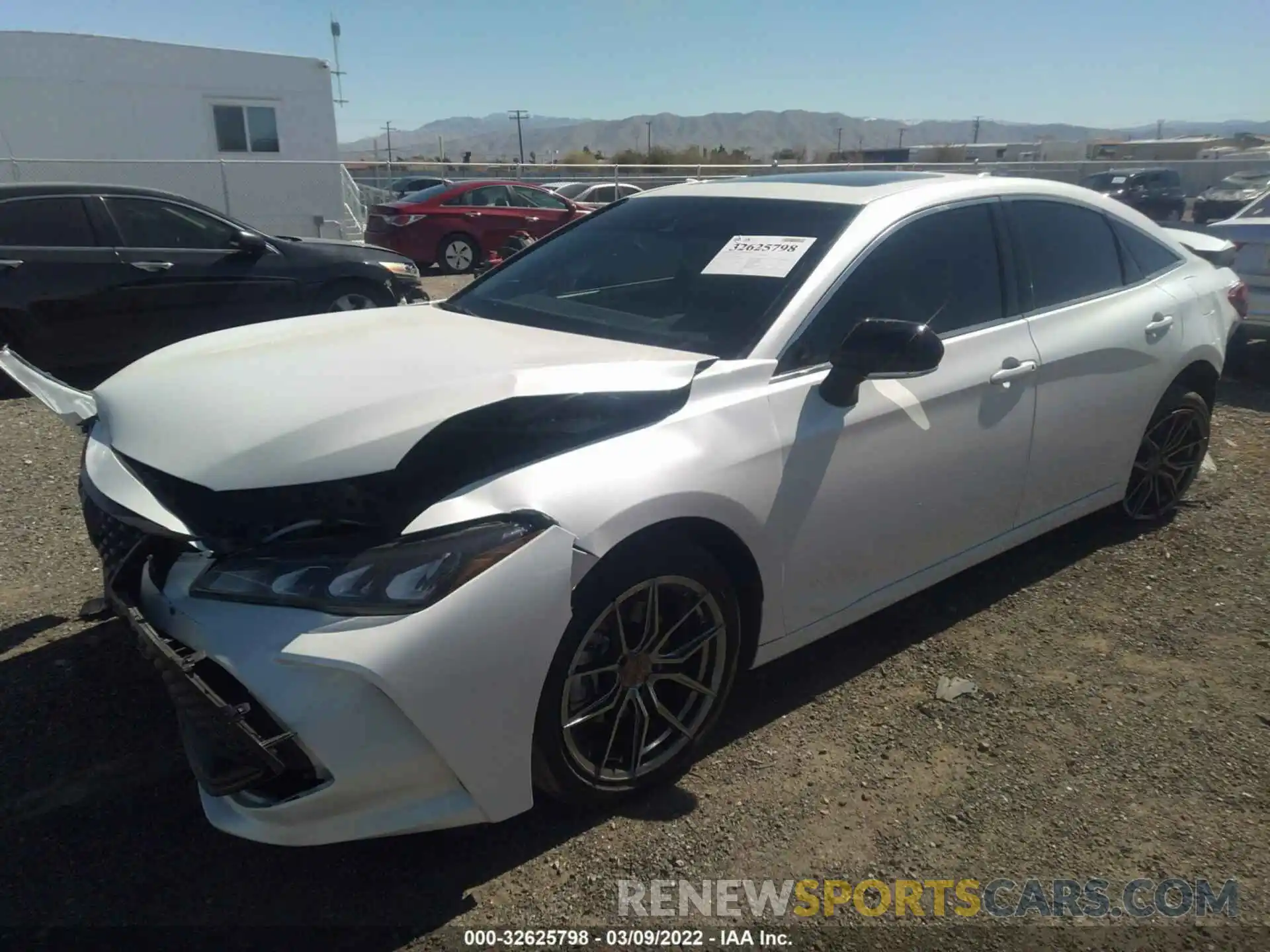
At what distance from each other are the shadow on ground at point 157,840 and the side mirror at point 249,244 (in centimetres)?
520

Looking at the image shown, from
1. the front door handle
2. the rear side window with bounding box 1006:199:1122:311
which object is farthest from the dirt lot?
the rear side window with bounding box 1006:199:1122:311

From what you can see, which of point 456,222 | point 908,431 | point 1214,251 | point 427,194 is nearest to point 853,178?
point 908,431

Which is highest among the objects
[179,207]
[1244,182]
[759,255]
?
[1244,182]

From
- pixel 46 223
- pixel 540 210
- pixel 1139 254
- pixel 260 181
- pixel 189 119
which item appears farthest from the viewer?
pixel 189 119

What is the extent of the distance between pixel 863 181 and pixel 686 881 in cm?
268

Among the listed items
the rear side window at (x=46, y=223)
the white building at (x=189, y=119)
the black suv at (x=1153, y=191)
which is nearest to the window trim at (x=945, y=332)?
the rear side window at (x=46, y=223)

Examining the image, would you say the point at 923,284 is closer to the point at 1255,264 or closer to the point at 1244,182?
the point at 1255,264

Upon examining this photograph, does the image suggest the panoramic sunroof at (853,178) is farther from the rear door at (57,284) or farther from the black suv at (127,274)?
the rear door at (57,284)

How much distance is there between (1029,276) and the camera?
3709mm

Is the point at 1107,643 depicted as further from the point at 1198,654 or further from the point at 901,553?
the point at 901,553

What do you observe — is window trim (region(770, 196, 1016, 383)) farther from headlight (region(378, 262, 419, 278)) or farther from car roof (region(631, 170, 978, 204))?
headlight (region(378, 262, 419, 278))

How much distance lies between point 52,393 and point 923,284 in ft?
9.61

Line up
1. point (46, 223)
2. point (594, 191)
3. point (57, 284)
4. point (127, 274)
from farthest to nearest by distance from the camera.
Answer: point (594, 191) → point (127, 274) → point (46, 223) → point (57, 284)

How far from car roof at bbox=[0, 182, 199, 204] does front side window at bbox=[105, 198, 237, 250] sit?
2.4 inches
